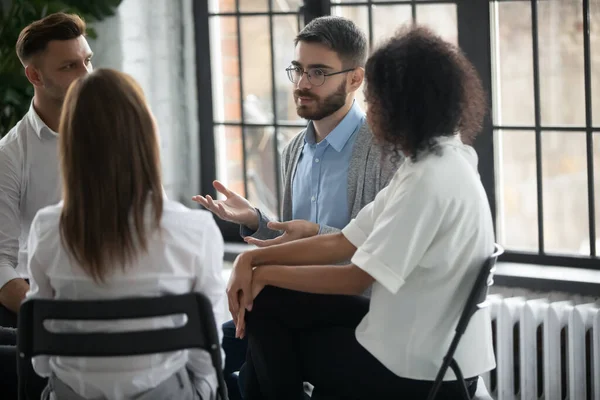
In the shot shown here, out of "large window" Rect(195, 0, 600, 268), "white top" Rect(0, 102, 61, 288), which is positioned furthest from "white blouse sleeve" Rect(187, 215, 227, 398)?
"large window" Rect(195, 0, 600, 268)

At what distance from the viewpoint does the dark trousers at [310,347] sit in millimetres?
2113

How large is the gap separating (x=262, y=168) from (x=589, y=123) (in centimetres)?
139

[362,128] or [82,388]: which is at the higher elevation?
[362,128]

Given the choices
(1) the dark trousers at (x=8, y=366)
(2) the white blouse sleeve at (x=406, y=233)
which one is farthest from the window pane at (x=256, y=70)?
(2) the white blouse sleeve at (x=406, y=233)

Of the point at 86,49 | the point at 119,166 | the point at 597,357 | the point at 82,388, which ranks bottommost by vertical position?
the point at 597,357

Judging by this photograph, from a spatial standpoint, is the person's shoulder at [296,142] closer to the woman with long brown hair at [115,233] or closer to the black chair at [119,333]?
the woman with long brown hair at [115,233]

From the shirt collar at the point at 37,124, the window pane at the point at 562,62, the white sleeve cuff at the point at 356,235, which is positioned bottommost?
the white sleeve cuff at the point at 356,235

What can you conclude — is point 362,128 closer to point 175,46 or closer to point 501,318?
point 501,318

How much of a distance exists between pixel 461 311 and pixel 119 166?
2.58ft

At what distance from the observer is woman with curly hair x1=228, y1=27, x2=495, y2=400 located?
196 cm

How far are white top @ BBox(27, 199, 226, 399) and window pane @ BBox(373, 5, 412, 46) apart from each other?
73.4 inches

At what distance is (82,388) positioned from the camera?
1.87 m

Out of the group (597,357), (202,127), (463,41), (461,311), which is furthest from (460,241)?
(202,127)

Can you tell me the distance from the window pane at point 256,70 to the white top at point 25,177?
134cm
